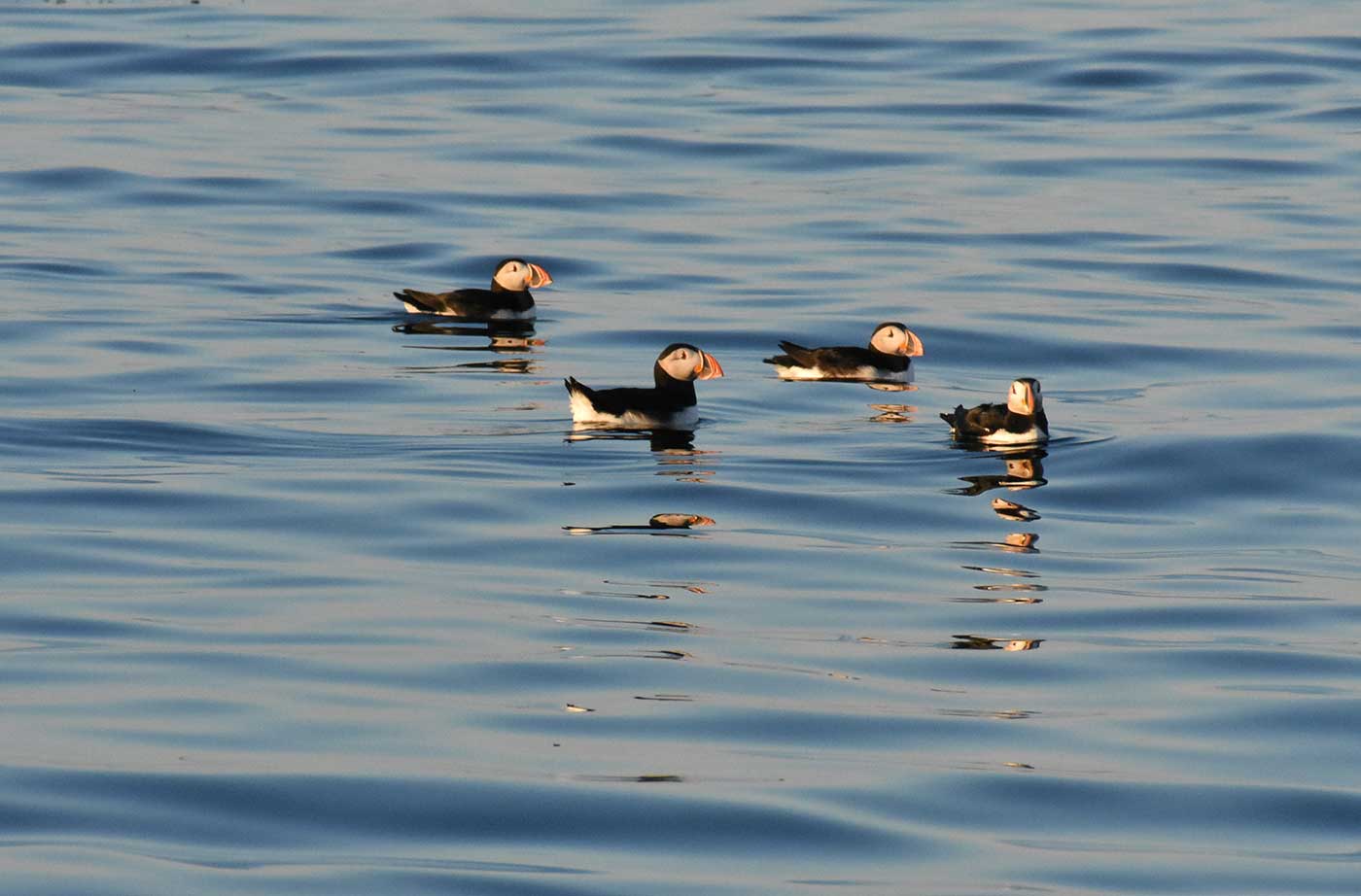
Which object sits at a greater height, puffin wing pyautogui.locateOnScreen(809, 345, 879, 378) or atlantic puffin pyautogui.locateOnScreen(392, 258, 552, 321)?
atlantic puffin pyautogui.locateOnScreen(392, 258, 552, 321)

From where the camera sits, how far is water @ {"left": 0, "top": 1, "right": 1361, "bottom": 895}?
7469 mm

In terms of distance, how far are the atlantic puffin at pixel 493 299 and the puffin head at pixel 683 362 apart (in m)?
4.98

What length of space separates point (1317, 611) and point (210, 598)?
5014 mm

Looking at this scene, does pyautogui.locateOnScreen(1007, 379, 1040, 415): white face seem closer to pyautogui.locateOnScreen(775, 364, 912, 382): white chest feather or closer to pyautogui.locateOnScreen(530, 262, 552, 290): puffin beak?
pyautogui.locateOnScreen(775, 364, 912, 382): white chest feather

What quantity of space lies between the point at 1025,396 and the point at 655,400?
8.11ft

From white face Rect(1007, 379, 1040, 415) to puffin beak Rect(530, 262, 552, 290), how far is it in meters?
7.45

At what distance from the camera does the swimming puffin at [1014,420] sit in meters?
15.4

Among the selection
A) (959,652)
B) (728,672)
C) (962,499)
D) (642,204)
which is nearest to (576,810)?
(728,672)

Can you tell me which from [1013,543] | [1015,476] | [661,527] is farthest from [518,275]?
[1013,543]

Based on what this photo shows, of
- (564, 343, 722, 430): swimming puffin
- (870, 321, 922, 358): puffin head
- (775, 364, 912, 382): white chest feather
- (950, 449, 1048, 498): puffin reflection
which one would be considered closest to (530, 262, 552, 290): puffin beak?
(775, 364, 912, 382): white chest feather

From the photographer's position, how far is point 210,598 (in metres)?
10.6

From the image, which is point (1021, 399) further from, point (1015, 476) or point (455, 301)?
point (455, 301)

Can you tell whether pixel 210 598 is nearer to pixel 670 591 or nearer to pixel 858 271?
pixel 670 591

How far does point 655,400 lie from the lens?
1608 centimetres
